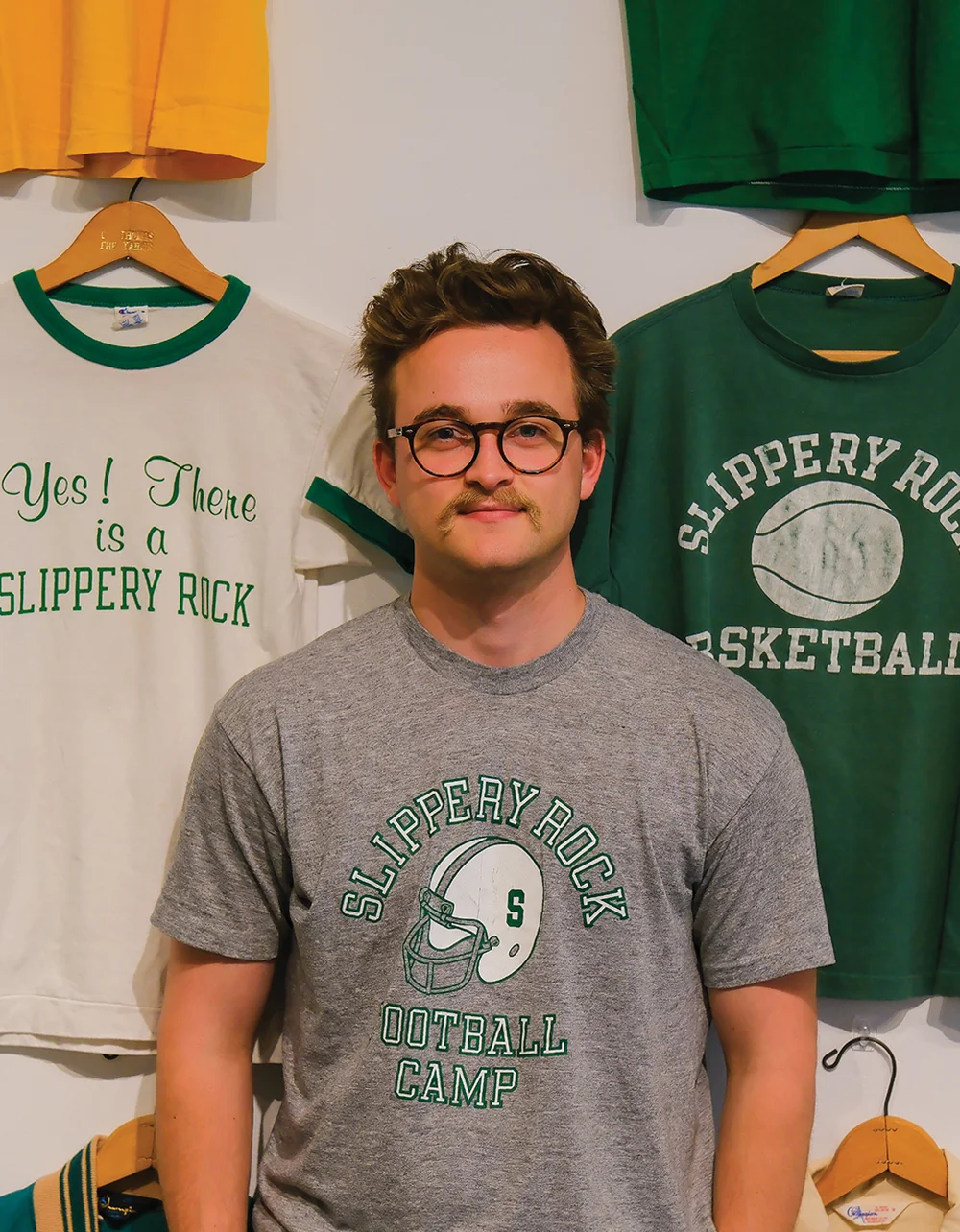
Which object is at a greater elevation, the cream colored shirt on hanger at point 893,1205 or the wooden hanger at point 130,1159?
the wooden hanger at point 130,1159

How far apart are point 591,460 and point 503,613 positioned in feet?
0.83

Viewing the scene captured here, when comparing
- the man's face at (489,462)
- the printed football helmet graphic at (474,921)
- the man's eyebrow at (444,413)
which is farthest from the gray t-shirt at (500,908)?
the man's eyebrow at (444,413)

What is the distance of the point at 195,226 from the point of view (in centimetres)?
164

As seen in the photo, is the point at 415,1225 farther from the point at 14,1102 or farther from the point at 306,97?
the point at 306,97

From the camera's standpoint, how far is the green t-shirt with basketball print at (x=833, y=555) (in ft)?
4.96

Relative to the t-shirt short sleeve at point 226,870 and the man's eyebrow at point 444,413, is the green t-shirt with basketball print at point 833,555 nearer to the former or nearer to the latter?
the man's eyebrow at point 444,413

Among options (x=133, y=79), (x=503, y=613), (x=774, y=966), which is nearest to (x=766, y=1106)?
(x=774, y=966)

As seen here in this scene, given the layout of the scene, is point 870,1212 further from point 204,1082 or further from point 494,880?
point 204,1082

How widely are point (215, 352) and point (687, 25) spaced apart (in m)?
0.80

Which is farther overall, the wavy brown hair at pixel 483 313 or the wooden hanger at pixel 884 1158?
the wooden hanger at pixel 884 1158

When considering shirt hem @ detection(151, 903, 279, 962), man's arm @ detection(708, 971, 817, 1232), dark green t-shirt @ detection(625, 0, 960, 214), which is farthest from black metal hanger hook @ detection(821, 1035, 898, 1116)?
dark green t-shirt @ detection(625, 0, 960, 214)

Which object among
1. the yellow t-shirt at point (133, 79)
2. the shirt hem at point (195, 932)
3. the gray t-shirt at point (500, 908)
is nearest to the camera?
the gray t-shirt at point (500, 908)

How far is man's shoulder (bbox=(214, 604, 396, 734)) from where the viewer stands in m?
1.37

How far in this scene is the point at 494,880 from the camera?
130cm
